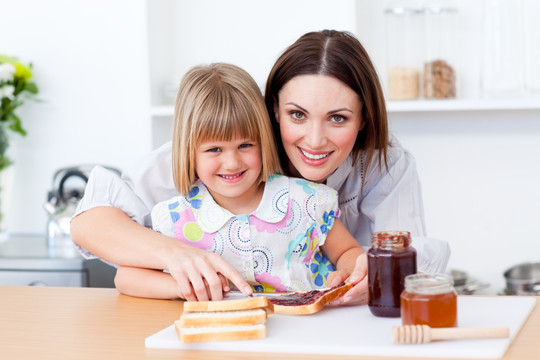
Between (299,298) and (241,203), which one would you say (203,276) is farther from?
(241,203)

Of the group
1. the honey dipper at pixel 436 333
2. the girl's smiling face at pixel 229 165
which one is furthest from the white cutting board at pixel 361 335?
the girl's smiling face at pixel 229 165

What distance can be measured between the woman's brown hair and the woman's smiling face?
2cm

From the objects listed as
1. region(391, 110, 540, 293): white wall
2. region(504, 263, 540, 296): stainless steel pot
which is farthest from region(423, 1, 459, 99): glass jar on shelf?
region(504, 263, 540, 296): stainless steel pot

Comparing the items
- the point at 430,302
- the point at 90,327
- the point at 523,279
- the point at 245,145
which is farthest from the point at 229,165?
the point at 523,279

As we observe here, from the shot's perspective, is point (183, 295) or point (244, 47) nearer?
point (183, 295)

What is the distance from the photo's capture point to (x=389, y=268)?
120 centimetres

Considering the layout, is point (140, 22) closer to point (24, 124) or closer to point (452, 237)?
point (24, 124)

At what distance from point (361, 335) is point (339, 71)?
24.5 inches

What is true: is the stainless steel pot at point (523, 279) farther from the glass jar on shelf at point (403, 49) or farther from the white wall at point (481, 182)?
the glass jar on shelf at point (403, 49)

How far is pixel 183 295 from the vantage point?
4.49 feet

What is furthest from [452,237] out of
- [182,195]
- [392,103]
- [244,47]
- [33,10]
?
[33,10]

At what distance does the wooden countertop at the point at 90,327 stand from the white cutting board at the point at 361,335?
0.02 meters

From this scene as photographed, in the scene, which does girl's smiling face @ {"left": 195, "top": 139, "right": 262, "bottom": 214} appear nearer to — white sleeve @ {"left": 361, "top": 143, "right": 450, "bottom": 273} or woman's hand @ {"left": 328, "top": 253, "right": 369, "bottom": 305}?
woman's hand @ {"left": 328, "top": 253, "right": 369, "bottom": 305}

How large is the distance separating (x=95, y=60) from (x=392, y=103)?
106 cm
